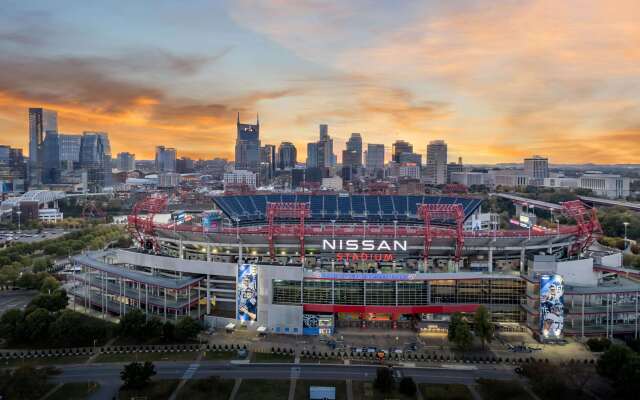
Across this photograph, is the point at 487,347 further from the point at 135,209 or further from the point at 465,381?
the point at 135,209

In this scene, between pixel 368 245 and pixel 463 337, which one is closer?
pixel 463 337

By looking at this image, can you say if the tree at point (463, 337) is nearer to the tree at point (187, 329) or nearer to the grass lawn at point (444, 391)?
the grass lawn at point (444, 391)

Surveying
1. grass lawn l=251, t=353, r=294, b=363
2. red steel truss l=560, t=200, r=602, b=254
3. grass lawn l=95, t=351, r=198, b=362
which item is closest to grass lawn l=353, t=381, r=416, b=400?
grass lawn l=251, t=353, r=294, b=363

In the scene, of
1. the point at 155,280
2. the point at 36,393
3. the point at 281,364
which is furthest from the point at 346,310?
the point at 36,393

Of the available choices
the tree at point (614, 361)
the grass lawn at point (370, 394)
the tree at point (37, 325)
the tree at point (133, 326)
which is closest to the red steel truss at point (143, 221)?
the tree at point (133, 326)

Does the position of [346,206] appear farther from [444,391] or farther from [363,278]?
[444,391]

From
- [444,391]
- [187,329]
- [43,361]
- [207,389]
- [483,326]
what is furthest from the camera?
[187,329]

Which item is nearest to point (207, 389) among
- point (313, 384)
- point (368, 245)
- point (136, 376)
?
point (136, 376)
